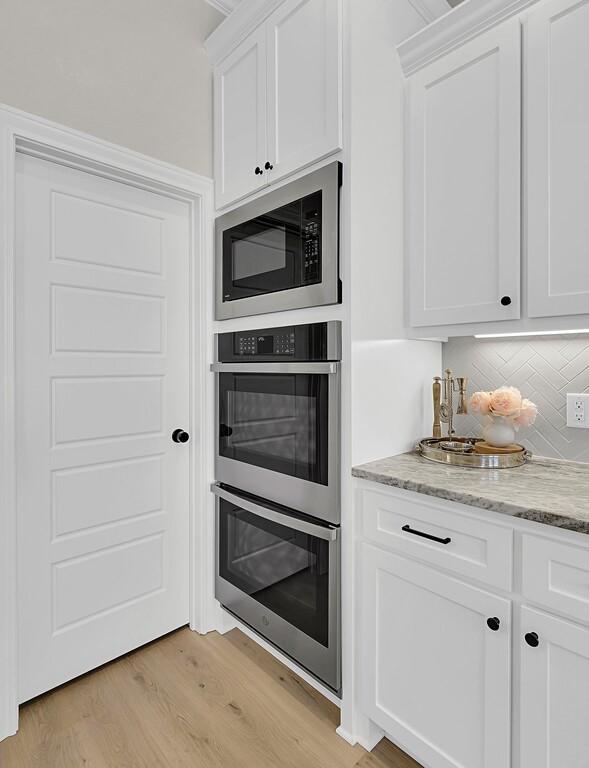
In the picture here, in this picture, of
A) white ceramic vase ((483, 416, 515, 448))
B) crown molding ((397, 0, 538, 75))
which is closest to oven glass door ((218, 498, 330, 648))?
white ceramic vase ((483, 416, 515, 448))

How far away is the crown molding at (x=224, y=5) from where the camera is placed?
2.06 m

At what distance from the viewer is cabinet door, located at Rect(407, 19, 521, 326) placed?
1461 millimetres

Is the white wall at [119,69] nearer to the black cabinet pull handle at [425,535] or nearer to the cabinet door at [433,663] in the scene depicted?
the black cabinet pull handle at [425,535]

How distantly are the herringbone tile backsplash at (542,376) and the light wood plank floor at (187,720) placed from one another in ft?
3.84

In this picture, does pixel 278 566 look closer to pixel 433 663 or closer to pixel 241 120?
pixel 433 663

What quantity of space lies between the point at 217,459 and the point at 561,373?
1.44 m

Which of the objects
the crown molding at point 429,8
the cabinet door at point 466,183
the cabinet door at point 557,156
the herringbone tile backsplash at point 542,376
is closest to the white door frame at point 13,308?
the cabinet door at point 466,183

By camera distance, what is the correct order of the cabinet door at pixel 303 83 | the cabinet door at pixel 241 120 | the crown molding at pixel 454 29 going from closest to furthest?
the crown molding at pixel 454 29 → the cabinet door at pixel 303 83 → the cabinet door at pixel 241 120

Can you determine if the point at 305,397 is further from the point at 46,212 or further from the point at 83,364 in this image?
the point at 46,212

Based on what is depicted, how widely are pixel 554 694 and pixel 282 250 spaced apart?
5.09 feet

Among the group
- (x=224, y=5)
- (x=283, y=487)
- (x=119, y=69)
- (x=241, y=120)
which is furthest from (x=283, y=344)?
(x=224, y=5)

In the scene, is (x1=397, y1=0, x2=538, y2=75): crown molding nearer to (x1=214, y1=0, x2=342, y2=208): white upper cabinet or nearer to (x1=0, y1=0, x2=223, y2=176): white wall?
(x1=214, y1=0, x2=342, y2=208): white upper cabinet

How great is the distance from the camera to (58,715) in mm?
1695

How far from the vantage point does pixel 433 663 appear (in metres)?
1.34
